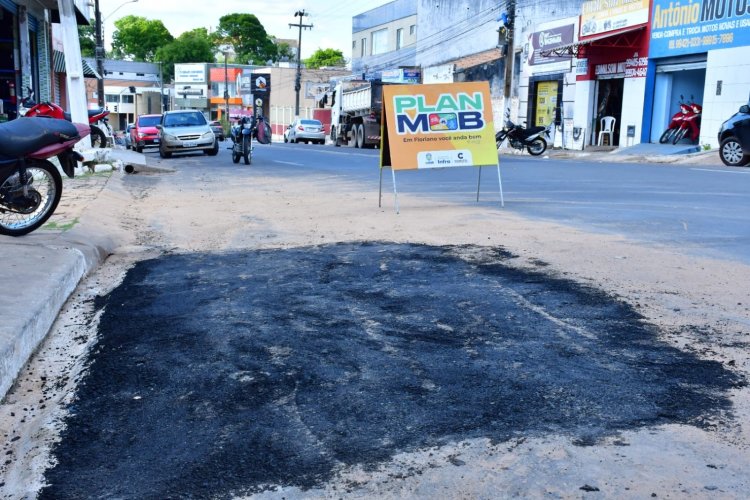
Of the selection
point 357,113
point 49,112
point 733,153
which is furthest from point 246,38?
point 49,112

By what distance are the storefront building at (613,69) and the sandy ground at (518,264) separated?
20704 millimetres

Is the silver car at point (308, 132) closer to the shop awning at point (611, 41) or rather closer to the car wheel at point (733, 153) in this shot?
the shop awning at point (611, 41)

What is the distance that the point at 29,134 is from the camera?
23.3 feet

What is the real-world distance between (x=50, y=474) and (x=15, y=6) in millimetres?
19854

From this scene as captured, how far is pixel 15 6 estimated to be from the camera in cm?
1991

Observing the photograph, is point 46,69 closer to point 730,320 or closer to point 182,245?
point 182,245

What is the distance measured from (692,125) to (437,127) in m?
19.6

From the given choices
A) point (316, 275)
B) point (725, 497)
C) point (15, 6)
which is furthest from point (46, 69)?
point (725, 497)

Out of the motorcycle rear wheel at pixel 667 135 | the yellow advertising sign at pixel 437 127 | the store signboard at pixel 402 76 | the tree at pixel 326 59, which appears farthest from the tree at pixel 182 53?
the yellow advertising sign at pixel 437 127

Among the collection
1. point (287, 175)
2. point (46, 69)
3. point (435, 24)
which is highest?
point (435, 24)

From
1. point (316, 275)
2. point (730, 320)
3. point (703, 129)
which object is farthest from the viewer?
point (703, 129)

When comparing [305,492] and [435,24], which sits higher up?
[435,24]

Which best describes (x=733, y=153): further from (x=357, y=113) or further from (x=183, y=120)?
(x=357, y=113)

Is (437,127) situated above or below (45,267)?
above
